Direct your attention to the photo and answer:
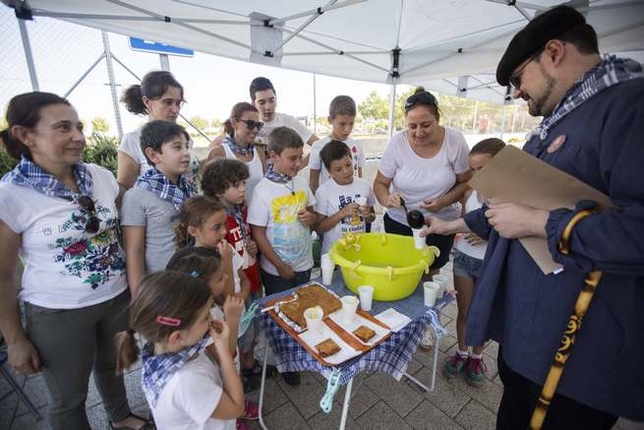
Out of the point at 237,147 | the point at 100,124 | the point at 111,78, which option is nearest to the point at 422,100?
the point at 237,147

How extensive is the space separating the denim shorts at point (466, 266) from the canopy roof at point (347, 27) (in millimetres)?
2788

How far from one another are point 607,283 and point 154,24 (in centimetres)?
408

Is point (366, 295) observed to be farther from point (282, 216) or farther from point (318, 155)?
point (318, 155)

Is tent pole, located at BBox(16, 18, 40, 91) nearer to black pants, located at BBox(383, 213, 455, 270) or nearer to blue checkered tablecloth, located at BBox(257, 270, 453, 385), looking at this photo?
blue checkered tablecloth, located at BBox(257, 270, 453, 385)

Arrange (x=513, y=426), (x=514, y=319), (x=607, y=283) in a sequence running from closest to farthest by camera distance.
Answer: (x=607, y=283), (x=514, y=319), (x=513, y=426)

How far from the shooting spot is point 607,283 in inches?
36.3

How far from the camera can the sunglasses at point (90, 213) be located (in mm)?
1420

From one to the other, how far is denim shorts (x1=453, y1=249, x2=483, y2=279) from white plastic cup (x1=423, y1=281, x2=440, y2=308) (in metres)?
0.69

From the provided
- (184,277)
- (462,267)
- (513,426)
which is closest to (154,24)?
(184,277)

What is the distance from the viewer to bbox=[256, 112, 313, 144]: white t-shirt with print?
10.0 feet

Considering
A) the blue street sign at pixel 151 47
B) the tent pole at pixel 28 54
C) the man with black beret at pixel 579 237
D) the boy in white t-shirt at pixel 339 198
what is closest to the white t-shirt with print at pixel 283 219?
the boy in white t-shirt at pixel 339 198

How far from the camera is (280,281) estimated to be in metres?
2.23

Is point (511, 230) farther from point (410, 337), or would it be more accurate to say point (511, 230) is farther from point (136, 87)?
point (136, 87)

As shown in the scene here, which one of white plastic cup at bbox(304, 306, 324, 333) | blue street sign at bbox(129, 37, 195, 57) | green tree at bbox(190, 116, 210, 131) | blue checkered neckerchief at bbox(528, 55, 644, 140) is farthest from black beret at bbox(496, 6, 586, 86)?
green tree at bbox(190, 116, 210, 131)
